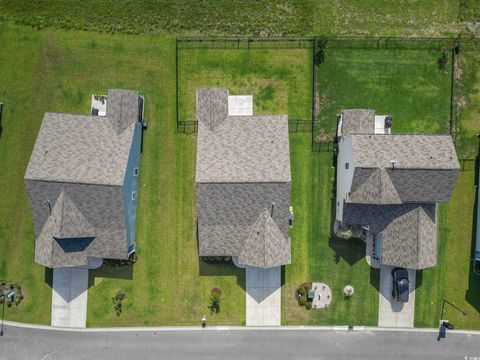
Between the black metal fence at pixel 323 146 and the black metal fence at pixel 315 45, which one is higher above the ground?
the black metal fence at pixel 315 45

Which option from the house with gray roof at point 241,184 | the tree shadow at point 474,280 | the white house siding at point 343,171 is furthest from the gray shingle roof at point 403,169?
the tree shadow at point 474,280

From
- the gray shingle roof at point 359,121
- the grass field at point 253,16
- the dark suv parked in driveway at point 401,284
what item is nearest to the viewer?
the gray shingle roof at point 359,121

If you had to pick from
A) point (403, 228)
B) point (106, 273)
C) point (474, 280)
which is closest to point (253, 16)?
point (403, 228)

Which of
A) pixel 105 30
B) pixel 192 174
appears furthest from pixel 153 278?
pixel 105 30

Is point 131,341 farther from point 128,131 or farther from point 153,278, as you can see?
point 128,131

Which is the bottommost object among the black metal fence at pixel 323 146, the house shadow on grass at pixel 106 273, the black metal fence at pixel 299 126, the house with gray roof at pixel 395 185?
the house shadow on grass at pixel 106 273

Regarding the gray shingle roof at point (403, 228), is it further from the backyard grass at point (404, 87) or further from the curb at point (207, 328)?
the backyard grass at point (404, 87)

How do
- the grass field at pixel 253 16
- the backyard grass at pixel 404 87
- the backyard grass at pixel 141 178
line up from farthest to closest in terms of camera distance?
the backyard grass at pixel 404 87 < the backyard grass at pixel 141 178 < the grass field at pixel 253 16

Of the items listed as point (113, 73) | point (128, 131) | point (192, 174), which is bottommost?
point (192, 174)
